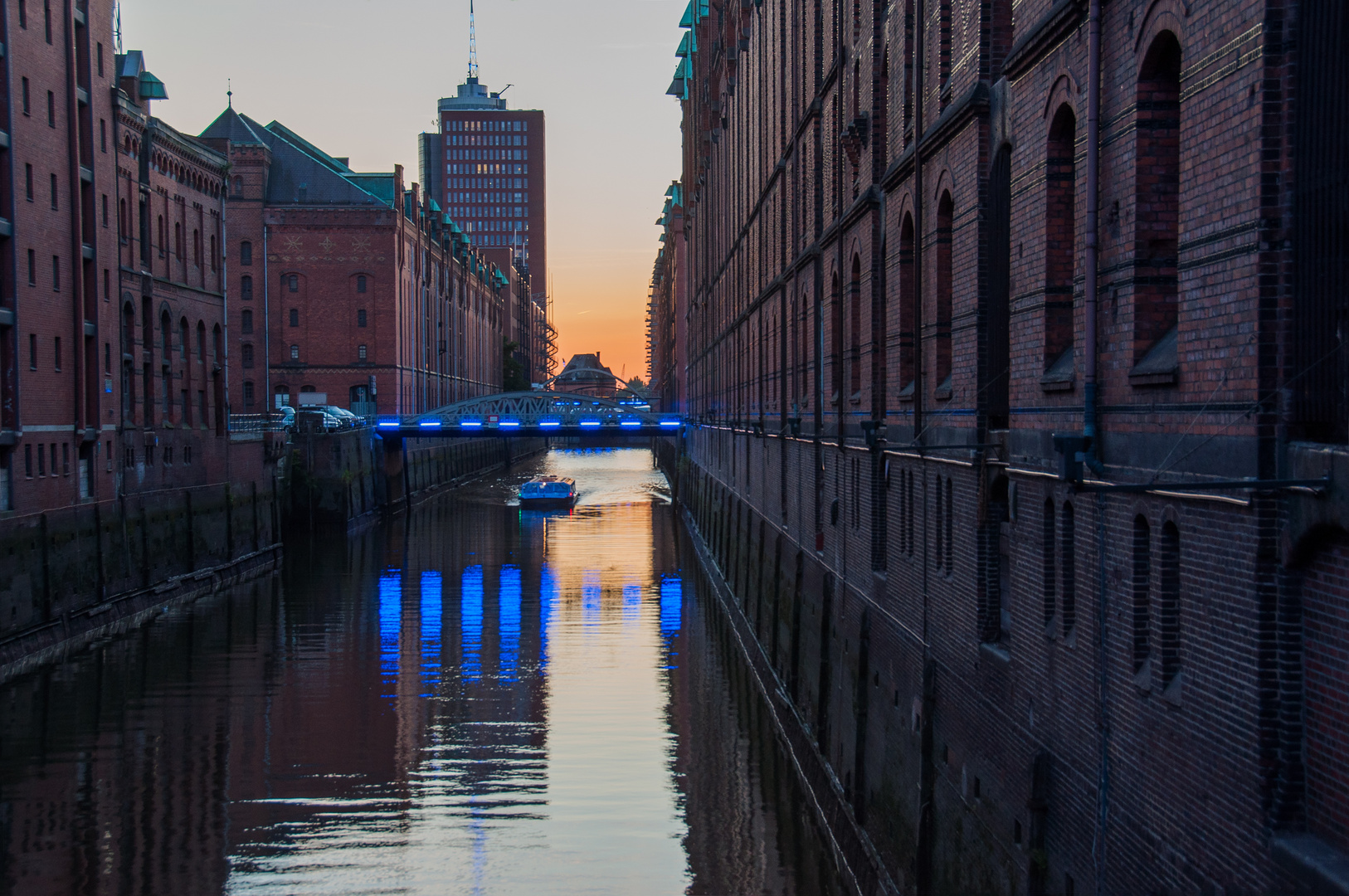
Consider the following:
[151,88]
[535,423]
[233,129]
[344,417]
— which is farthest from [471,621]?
[233,129]

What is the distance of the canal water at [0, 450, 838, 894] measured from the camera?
551 inches

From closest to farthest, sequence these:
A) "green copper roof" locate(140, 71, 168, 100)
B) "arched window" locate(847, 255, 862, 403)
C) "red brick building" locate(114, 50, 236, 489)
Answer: "arched window" locate(847, 255, 862, 403), "red brick building" locate(114, 50, 236, 489), "green copper roof" locate(140, 71, 168, 100)

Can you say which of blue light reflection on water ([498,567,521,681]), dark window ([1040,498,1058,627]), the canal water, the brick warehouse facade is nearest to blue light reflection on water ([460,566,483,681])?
the canal water

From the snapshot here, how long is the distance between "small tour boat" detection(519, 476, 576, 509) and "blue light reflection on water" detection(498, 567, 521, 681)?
20767 mm

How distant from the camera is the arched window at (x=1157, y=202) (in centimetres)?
722

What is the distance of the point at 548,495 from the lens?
61531 mm

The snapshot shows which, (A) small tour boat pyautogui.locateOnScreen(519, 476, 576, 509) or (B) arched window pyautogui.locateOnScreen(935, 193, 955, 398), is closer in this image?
(B) arched window pyautogui.locateOnScreen(935, 193, 955, 398)

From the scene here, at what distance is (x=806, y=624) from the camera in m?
20.1

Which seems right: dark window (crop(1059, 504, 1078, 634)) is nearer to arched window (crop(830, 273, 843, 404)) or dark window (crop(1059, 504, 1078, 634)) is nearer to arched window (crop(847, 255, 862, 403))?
arched window (crop(847, 255, 862, 403))

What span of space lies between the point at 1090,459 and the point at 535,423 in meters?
56.0

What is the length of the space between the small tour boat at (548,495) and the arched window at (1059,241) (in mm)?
52561

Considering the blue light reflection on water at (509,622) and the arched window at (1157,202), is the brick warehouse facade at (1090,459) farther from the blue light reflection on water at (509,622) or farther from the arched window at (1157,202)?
the blue light reflection on water at (509,622)

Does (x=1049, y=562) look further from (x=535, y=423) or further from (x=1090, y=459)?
(x=535, y=423)

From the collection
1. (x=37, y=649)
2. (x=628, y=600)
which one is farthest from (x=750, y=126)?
(x=37, y=649)
